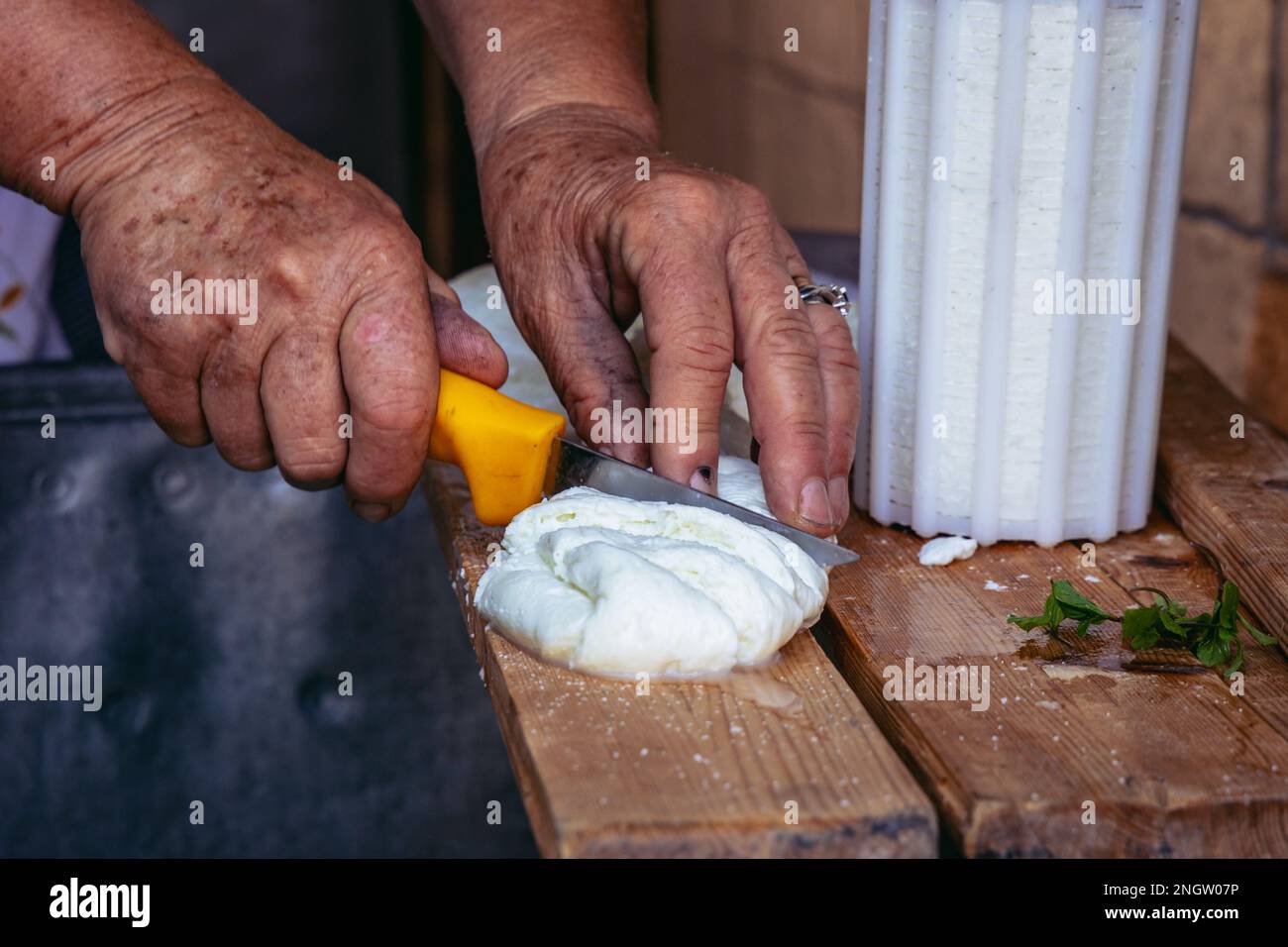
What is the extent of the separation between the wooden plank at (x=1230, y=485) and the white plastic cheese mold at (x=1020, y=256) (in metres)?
0.06

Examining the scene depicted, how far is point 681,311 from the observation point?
1.19 meters

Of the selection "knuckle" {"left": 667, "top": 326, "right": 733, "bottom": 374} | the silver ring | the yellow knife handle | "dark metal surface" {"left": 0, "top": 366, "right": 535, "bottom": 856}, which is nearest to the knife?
the yellow knife handle

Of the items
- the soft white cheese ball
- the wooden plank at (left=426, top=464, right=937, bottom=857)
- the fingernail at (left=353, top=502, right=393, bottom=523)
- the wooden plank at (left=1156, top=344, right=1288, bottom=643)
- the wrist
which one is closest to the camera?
the wooden plank at (left=426, top=464, right=937, bottom=857)

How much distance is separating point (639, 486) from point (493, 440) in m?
0.14

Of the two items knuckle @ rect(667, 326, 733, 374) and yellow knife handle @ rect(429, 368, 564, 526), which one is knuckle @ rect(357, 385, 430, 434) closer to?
yellow knife handle @ rect(429, 368, 564, 526)

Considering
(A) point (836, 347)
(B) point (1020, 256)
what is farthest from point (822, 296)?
(B) point (1020, 256)

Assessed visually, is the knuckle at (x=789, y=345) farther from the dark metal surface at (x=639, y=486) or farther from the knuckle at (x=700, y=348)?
the dark metal surface at (x=639, y=486)

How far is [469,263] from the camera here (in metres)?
3.43

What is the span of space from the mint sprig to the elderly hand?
20cm

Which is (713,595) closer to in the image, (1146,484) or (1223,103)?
(1146,484)

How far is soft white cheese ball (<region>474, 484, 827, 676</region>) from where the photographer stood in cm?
95

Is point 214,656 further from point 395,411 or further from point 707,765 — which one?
point 707,765
